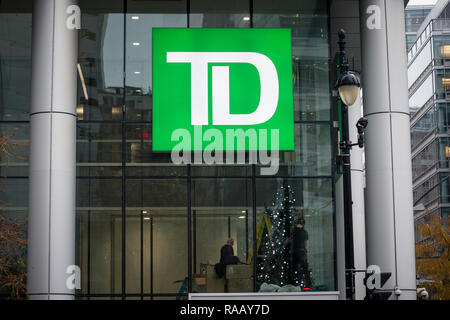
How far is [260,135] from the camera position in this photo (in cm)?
2405

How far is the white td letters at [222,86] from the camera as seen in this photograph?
24.1 m

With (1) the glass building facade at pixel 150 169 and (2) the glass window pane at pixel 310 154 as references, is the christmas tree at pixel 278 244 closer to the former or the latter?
(1) the glass building facade at pixel 150 169

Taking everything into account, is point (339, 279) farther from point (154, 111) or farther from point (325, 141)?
point (154, 111)

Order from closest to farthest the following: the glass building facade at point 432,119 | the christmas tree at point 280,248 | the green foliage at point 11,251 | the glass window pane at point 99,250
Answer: the green foliage at point 11,251 → the glass window pane at point 99,250 → the christmas tree at point 280,248 → the glass building facade at point 432,119

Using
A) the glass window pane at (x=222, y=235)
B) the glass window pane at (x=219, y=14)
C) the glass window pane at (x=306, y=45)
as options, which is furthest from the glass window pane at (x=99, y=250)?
the glass window pane at (x=306, y=45)

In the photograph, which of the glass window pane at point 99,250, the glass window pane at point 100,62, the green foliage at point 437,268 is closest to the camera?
the glass window pane at point 99,250

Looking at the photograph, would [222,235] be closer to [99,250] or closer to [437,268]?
[99,250]

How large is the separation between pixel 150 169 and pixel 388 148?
24.2 feet

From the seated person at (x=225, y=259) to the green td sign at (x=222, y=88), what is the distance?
301cm

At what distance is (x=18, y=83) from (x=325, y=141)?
10212 millimetres

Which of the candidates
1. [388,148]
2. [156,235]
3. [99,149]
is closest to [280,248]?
[156,235]
